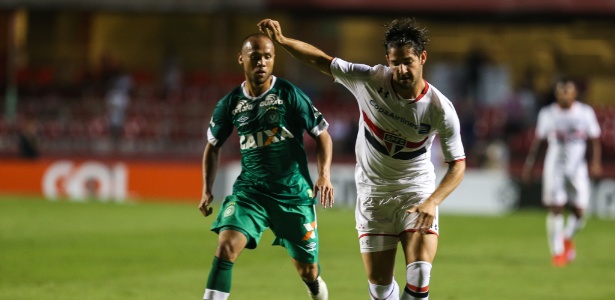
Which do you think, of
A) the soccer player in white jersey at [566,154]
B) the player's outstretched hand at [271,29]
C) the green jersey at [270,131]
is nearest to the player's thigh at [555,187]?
the soccer player in white jersey at [566,154]

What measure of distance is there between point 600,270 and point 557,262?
0.78 m

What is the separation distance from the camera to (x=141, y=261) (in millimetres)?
12961

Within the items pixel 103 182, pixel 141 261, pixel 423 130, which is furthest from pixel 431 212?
pixel 103 182

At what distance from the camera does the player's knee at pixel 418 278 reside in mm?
6992

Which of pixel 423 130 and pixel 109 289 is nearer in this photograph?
pixel 423 130

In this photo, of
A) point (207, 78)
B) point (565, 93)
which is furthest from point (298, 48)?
point (207, 78)

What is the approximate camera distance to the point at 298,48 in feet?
23.4

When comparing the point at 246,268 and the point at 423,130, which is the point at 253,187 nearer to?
the point at 423,130

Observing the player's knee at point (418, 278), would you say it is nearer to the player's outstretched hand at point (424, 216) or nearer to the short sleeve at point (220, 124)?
the player's outstretched hand at point (424, 216)

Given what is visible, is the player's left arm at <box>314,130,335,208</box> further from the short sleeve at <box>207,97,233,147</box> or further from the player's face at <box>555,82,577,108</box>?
the player's face at <box>555,82,577,108</box>

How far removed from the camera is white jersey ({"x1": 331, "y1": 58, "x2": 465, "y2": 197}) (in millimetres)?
6895

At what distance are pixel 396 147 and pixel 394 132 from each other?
118 mm

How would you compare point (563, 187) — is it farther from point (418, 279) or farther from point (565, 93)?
point (418, 279)

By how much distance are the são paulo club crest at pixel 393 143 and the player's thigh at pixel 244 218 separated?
1168 millimetres
